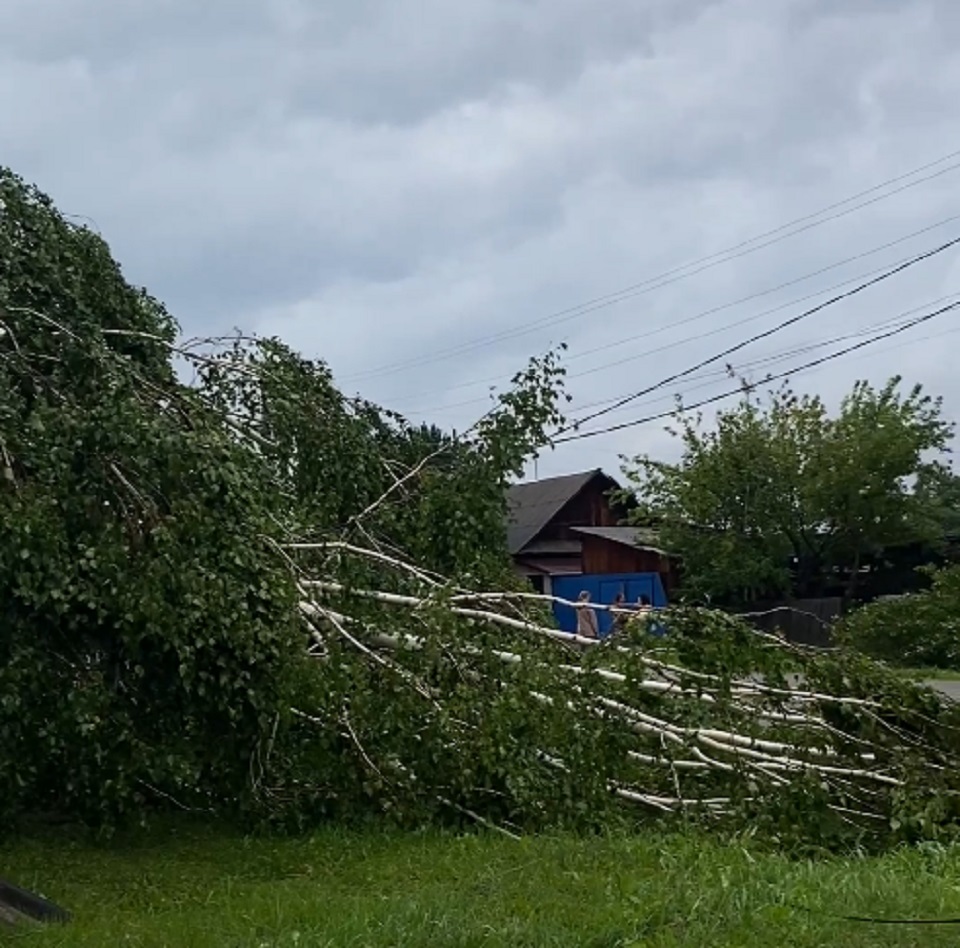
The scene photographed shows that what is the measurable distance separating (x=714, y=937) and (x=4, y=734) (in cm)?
332

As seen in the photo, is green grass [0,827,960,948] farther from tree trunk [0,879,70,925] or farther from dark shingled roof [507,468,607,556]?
dark shingled roof [507,468,607,556]

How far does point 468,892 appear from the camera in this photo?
514 cm

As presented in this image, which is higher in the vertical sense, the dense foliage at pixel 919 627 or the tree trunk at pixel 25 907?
the dense foliage at pixel 919 627

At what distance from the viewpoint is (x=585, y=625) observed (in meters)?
9.45

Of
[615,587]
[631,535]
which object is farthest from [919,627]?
[631,535]

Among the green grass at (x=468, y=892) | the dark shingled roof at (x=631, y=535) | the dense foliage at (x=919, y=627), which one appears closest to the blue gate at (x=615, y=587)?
the dark shingled roof at (x=631, y=535)

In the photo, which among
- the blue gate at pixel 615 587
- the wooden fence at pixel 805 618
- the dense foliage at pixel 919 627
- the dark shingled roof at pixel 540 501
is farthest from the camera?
the dark shingled roof at pixel 540 501

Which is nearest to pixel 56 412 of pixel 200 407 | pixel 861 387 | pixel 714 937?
pixel 200 407

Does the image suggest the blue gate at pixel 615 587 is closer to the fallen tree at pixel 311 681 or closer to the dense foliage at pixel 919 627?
the dense foliage at pixel 919 627

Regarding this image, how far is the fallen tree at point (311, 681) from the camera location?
242 inches

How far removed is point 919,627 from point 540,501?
45.9 ft

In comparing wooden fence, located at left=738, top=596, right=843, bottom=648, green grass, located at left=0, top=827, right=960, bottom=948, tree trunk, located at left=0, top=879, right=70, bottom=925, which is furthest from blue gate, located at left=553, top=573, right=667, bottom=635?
tree trunk, located at left=0, top=879, right=70, bottom=925

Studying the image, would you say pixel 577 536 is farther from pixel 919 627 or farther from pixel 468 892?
pixel 468 892

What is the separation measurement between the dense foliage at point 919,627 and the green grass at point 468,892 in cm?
1422
